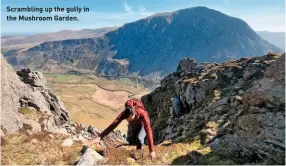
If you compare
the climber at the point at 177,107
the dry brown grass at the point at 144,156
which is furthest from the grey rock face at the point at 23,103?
the climber at the point at 177,107

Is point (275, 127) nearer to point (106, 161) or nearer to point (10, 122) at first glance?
point (106, 161)

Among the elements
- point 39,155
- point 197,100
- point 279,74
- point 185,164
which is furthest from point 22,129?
point 197,100

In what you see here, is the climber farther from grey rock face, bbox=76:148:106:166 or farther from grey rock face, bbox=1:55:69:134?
grey rock face, bbox=76:148:106:166

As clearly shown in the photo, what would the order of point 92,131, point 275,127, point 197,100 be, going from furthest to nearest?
point 92,131
point 197,100
point 275,127

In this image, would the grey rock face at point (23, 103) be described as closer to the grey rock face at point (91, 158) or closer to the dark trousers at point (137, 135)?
the grey rock face at point (91, 158)

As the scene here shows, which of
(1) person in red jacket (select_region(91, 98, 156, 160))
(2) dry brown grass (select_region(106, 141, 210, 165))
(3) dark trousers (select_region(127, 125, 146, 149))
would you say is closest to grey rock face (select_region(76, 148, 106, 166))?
(2) dry brown grass (select_region(106, 141, 210, 165))

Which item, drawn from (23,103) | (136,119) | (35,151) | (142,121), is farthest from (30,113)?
(142,121)

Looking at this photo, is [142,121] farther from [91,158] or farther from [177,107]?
[177,107]
